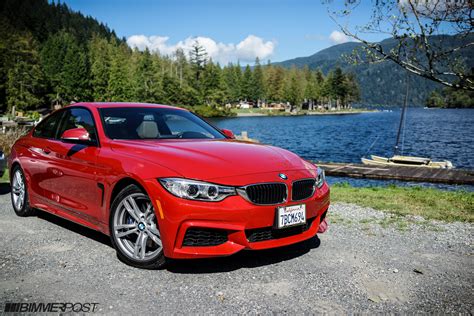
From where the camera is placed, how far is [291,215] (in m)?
4.05

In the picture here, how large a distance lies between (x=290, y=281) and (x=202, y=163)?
4.35 ft

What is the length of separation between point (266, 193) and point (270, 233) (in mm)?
383

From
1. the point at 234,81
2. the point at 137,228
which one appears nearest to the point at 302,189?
the point at 137,228

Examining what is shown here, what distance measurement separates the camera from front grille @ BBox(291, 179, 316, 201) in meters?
4.16

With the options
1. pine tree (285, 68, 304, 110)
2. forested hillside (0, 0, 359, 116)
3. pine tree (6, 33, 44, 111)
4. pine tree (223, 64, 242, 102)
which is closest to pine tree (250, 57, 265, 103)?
forested hillside (0, 0, 359, 116)

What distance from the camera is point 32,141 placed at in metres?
6.06

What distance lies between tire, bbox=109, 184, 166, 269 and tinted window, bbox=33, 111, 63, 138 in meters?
2.08

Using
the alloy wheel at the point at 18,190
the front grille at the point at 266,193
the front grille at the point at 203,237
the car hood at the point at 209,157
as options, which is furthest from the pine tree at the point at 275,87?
the front grille at the point at 203,237

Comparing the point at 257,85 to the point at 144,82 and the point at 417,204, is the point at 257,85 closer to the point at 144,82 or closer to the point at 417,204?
the point at 144,82

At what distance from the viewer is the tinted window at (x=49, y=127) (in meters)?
5.85

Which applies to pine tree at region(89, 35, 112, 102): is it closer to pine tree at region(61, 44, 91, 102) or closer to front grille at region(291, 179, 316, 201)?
pine tree at region(61, 44, 91, 102)

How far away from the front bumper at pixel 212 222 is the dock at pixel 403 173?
1578 cm

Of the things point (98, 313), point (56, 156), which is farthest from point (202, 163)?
point (56, 156)

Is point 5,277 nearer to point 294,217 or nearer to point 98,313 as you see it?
point 98,313
